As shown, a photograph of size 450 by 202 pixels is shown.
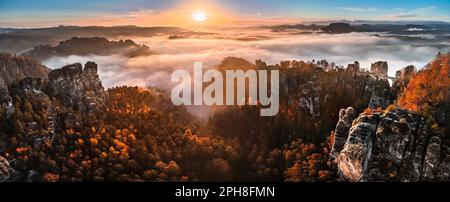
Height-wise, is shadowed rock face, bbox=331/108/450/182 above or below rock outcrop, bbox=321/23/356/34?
below

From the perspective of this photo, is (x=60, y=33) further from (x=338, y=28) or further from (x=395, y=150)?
(x=395, y=150)

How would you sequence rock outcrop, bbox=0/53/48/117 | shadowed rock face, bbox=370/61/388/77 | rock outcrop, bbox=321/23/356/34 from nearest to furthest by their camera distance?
rock outcrop, bbox=321/23/356/34 → rock outcrop, bbox=0/53/48/117 → shadowed rock face, bbox=370/61/388/77

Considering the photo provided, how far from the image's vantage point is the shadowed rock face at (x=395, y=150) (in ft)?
37.1

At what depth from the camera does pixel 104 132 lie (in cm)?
1397

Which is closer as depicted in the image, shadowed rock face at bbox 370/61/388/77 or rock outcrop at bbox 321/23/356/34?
rock outcrop at bbox 321/23/356/34

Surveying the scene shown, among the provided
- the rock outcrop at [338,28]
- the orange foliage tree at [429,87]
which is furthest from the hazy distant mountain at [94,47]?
the orange foliage tree at [429,87]

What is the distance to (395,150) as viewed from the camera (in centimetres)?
1158

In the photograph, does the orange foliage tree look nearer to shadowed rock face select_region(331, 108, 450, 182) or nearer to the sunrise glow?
shadowed rock face select_region(331, 108, 450, 182)

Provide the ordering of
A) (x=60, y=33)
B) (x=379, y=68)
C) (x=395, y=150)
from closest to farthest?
(x=395, y=150), (x=60, y=33), (x=379, y=68)

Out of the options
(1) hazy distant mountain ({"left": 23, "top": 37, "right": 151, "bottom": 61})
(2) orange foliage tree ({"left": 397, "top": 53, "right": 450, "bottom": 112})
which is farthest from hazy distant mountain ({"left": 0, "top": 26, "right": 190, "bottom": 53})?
(2) orange foliage tree ({"left": 397, "top": 53, "right": 450, "bottom": 112})

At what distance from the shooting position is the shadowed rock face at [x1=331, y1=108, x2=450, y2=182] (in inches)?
445

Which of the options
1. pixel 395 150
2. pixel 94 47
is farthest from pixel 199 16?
pixel 395 150

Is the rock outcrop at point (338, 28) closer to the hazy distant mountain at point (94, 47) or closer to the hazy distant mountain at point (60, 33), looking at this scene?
the hazy distant mountain at point (60, 33)
